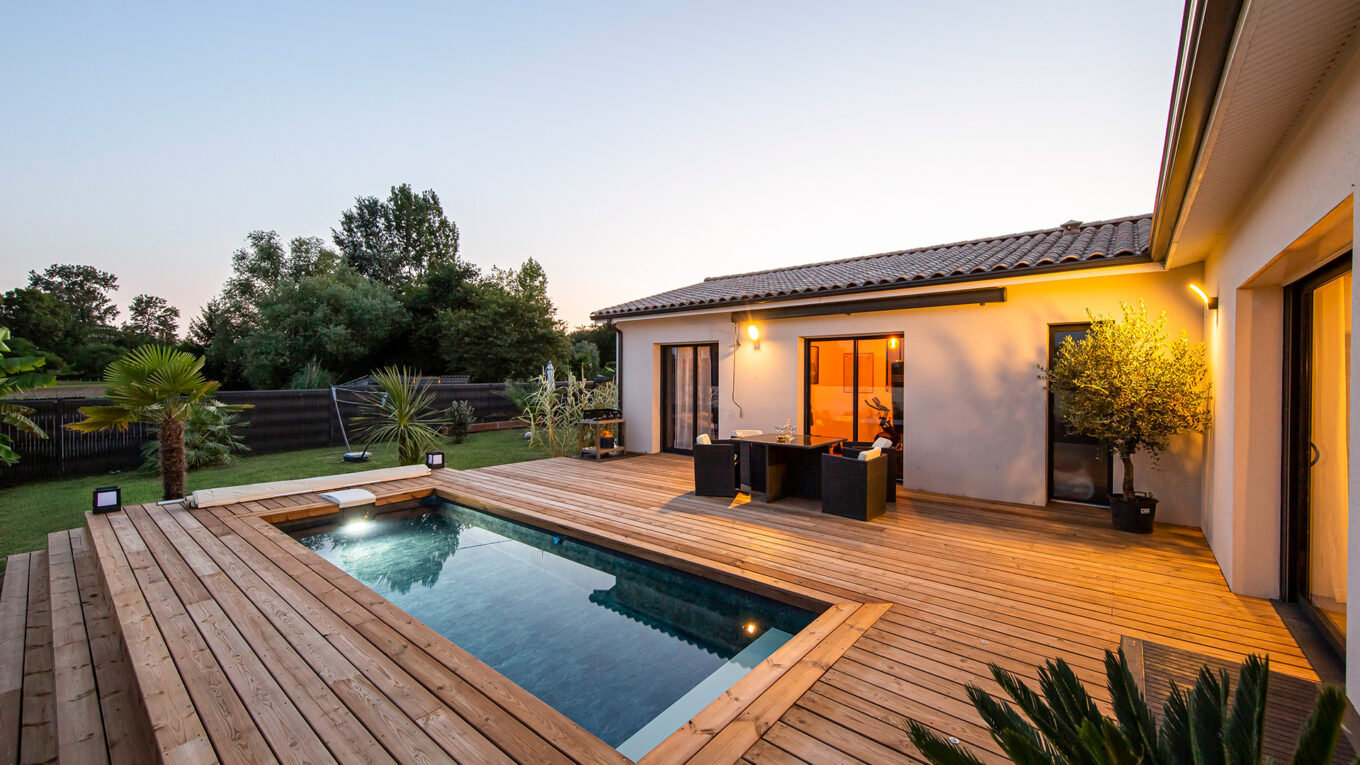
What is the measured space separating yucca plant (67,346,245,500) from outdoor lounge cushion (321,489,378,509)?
5.43ft

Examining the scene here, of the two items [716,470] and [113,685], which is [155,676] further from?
[716,470]

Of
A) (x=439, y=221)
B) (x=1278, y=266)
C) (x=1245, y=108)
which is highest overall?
(x=439, y=221)

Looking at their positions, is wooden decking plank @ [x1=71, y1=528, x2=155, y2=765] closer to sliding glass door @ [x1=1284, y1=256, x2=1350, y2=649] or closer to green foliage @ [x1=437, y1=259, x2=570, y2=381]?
sliding glass door @ [x1=1284, y1=256, x2=1350, y2=649]

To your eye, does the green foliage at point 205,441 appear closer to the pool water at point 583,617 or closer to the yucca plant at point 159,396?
the yucca plant at point 159,396

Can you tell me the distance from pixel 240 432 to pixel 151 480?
2.25 metres

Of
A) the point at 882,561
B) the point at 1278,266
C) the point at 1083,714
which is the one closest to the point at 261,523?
the point at 882,561

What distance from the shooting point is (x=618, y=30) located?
9.20 metres

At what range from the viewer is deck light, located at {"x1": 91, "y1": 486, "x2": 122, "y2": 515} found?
5.71m

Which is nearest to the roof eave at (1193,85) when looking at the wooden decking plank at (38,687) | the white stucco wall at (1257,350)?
the white stucco wall at (1257,350)

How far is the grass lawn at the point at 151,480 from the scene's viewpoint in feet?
19.4

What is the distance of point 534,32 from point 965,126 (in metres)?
A: 7.28

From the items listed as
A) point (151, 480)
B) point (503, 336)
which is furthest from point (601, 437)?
point (503, 336)

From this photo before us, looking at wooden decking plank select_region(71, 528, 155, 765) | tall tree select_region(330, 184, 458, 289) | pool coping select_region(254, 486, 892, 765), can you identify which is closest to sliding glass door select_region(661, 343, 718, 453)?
pool coping select_region(254, 486, 892, 765)

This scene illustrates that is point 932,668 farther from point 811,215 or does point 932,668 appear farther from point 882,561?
point 811,215
